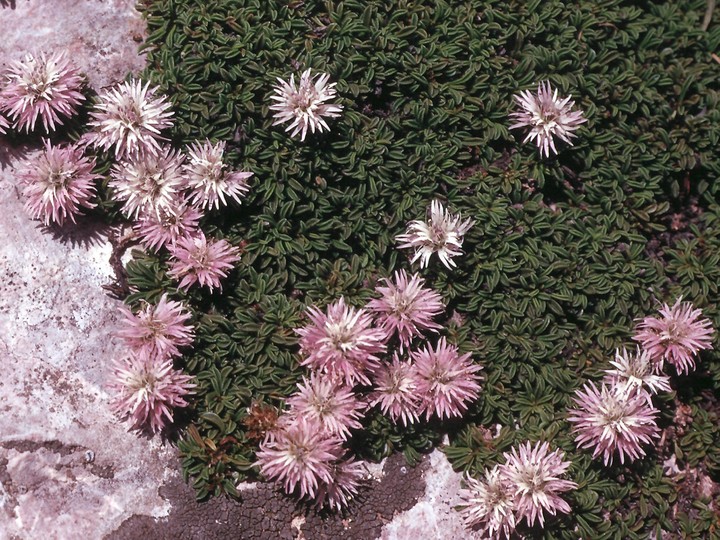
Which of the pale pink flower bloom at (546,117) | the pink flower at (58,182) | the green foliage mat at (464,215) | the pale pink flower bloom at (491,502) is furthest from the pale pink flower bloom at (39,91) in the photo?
the pale pink flower bloom at (491,502)

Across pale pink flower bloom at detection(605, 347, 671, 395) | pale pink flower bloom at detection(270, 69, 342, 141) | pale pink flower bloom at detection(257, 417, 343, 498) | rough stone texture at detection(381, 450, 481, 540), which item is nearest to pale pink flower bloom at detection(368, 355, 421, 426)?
pale pink flower bloom at detection(257, 417, 343, 498)

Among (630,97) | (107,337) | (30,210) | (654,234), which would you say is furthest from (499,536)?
(30,210)

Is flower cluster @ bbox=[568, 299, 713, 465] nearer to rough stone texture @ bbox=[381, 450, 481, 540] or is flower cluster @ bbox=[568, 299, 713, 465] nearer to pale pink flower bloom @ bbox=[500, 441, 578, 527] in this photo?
pale pink flower bloom @ bbox=[500, 441, 578, 527]

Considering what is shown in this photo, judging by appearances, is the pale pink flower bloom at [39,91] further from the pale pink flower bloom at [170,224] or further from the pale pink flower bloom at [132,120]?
the pale pink flower bloom at [170,224]

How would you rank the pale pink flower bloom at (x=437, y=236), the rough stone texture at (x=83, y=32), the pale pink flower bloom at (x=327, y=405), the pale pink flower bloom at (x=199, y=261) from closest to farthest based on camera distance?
the pale pink flower bloom at (x=327, y=405) → the pale pink flower bloom at (x=199, y=261) → the pale pink flower bloom at (x=437, y=236) → the rough stone texture at (x=83, y=32)

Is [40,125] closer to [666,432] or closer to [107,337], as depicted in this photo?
[107,337]

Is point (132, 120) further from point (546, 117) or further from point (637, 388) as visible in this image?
point (637, 388)

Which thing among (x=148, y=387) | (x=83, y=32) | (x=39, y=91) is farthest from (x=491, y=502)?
(x=83, y=32)

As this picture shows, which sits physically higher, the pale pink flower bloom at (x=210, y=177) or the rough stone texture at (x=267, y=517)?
the pale pink flower bloom at (x=210, y=177)
